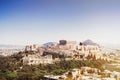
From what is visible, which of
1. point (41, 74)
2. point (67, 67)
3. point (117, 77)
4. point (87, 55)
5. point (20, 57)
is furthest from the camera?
point (87, 55)

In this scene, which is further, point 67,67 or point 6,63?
point 6,63

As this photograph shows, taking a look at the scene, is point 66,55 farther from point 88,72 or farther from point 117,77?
point 117,77

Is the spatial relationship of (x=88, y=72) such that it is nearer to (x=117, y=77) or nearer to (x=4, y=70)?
(x=117, y=77)

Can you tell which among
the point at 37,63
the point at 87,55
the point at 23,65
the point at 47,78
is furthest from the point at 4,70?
the point at 87,55

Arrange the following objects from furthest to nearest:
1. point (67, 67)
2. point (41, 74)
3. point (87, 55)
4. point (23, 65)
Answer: point (87, 55) < point (23, 65) < point (67, 67) < point (41, 74)

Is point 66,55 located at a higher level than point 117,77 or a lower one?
higher

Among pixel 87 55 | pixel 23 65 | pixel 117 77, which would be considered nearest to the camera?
pixel 117 77

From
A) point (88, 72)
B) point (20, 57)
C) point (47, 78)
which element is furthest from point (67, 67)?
point (20, 57)

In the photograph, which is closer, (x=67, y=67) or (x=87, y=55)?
(x=67, y=67)

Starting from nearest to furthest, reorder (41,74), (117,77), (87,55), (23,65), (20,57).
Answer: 1. (117,77)
2. (41,74)
3. (23,65)
4. (20,57)
5. (87,55)
